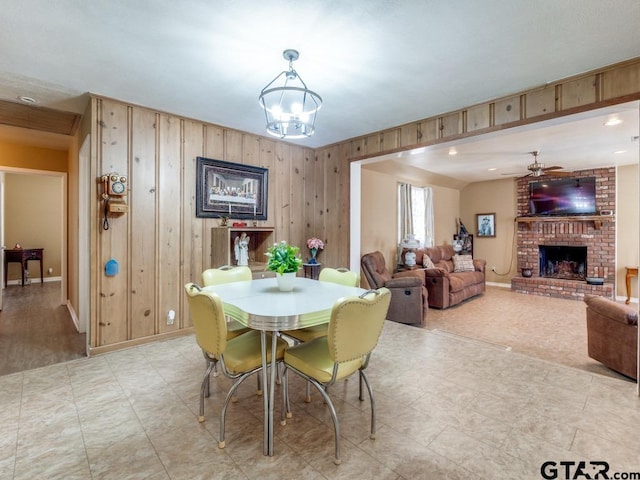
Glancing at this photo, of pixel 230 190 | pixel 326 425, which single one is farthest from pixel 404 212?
pixel 326 425

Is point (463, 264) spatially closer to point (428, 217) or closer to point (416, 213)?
point (428, 217)

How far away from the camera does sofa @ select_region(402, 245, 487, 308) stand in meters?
5.17

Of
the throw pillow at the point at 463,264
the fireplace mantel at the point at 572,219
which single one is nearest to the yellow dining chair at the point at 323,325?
the throw pillow at the point at 463,264

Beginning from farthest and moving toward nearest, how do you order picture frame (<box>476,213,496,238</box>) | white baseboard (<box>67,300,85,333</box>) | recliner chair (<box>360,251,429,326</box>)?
picture frame (<box>476,213,496,238</box>) → recliner chair (<box>360,251,429,326</box>) → white baseboard (<box>67,300,85,333</box>)

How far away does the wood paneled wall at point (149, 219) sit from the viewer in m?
3.12

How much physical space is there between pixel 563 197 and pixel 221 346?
759 centimetres

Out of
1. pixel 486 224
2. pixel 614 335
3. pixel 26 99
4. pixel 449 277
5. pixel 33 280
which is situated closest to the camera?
pixel 614 335

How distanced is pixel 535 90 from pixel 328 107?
74.9 inches

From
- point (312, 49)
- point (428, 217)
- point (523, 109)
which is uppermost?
point (312, 49)

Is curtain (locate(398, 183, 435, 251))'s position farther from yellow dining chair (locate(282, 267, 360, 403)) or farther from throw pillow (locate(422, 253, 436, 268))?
yellow dining chair (locate(282, 267, 360, 403))

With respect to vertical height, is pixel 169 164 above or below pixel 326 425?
above

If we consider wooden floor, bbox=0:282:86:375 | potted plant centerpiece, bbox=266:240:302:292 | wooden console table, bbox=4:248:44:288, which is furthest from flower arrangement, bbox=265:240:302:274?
wooden console table, bbox=4:248:44:288

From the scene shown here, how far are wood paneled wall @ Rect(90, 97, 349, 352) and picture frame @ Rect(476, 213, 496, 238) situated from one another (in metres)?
5.05

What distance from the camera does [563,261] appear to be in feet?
22.6
